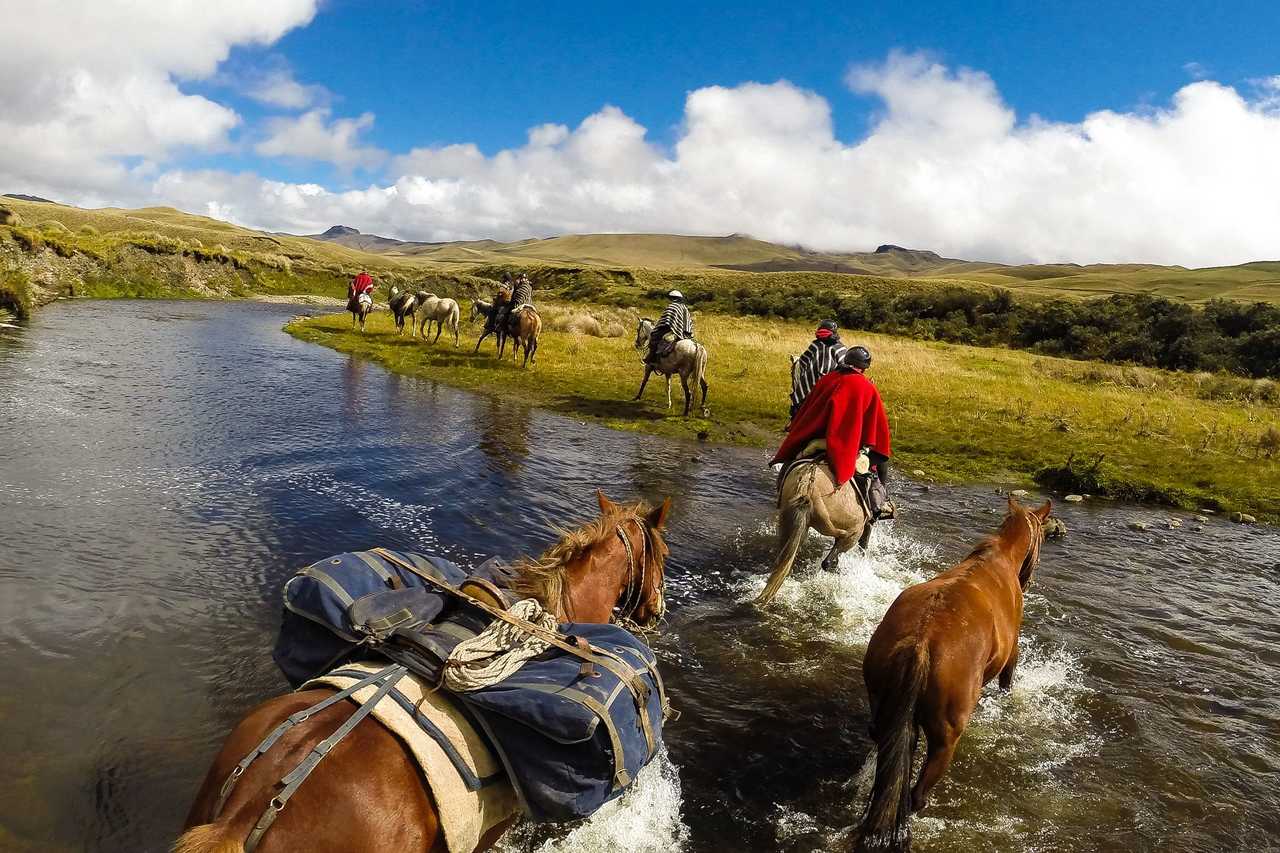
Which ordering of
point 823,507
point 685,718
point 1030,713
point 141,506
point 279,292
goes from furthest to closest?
point 279,292 → point 141,506 → point 823,507 → point 1030,713 → point 685,718

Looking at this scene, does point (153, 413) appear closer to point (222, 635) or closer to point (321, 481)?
point (321, 481)

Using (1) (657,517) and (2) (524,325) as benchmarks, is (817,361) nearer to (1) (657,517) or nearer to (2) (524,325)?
(1) (657,517)

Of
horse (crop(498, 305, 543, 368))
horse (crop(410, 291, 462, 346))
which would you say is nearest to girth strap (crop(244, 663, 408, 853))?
horse (crop(498, 305, 543, 368))

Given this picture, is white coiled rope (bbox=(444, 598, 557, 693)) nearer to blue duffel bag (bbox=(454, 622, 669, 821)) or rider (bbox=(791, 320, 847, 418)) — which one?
blue duffel bag (bbox=(454, 622, 669, 821))

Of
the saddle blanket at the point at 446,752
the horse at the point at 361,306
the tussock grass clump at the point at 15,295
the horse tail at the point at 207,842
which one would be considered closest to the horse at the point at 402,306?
the horse at the point at 361,306

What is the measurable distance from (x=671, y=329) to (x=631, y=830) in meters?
14.8

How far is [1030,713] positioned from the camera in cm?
620

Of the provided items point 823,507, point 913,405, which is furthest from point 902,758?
point 913,405

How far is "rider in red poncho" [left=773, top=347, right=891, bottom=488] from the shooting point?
7.77 metres

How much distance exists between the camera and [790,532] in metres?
7.57

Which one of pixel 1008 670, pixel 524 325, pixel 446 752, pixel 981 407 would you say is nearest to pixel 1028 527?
pixel 1008 670

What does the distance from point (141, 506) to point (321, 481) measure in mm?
2435

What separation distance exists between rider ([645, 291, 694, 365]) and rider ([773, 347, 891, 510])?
10025 mm

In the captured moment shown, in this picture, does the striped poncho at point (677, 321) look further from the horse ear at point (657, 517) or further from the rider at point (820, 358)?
the horse ear at point (657, 517)
